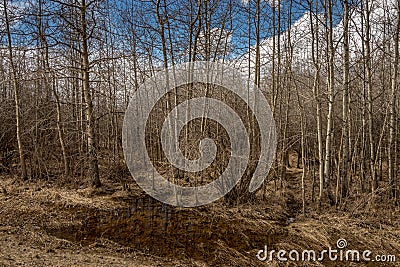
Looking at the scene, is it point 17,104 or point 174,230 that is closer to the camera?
point 174,230

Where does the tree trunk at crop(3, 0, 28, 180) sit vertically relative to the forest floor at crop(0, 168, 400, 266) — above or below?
above

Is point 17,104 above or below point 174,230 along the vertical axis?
above

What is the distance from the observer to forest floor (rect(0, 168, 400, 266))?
3744 millimetres

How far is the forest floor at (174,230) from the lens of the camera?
12.3 ft

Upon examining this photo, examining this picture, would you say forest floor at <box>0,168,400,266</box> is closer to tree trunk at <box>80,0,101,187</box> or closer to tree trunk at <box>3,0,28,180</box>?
tree trunk at <box>80,0,101,187</box>

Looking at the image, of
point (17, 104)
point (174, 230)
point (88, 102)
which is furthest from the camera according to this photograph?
point (17, 104)

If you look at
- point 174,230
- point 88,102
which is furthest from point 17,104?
point 174,230

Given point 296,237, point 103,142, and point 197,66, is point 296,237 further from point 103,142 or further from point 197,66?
point 103,142

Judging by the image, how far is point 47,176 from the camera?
816 cm

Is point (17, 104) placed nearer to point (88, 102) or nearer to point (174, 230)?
point (88, 102)

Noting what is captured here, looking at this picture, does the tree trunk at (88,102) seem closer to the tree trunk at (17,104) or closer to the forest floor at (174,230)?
the forest floor at (174,230)

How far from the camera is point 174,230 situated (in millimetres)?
4828

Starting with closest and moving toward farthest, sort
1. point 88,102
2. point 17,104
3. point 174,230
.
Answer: point 174,230, point 88,102, point 17,104

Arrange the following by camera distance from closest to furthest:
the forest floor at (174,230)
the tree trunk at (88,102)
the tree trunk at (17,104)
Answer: the forest floor at (174,230), the tree trunk at (88,102), the tree trunk at (17,104)
